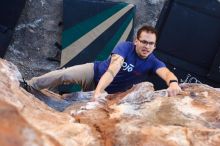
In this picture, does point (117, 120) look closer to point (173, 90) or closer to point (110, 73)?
point (173, 90)

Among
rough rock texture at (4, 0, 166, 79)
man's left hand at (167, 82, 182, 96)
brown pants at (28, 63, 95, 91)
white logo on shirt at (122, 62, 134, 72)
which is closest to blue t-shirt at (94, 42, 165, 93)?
white logo on shirt at (122, 62, 134, 72)

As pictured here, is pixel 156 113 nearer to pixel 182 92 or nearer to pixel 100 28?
pixel 182 92

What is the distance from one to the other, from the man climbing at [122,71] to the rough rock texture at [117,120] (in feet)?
0.62

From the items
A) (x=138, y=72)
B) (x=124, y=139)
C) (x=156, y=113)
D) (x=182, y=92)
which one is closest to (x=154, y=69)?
(x=138, y=72)

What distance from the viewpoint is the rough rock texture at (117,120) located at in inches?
77.4

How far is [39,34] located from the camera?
17.9 ft

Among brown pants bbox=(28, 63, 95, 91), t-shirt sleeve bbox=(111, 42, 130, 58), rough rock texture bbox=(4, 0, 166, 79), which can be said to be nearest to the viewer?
t-shirt sleeve bbox=(111, 42, 130, 58)

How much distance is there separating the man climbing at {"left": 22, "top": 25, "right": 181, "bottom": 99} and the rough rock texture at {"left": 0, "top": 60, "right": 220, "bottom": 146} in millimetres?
187

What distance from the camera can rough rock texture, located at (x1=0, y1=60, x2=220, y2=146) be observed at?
197cm

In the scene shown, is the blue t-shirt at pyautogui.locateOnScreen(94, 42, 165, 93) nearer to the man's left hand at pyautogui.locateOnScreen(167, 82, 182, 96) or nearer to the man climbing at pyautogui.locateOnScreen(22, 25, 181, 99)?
the man climbing at pyautogui.locateOnScreen(22, 25, 181, 99)

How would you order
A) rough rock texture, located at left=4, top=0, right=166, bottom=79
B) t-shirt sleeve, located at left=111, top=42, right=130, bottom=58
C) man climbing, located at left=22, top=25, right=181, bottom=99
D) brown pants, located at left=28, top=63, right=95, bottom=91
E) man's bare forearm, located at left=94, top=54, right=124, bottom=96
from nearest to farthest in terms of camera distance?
man's bare forearm, located at left=94, top=54, right=124, bottom=96 → man climbing, located at left=22, top=25, right=181, bottom=99 → t-shirt sleeve, located at left=111, top=42, right=130, bottom=58 → brown pants, located at left=28, top=63, right=95, bottom=91 → rough rock texture, located at left=4, top=0, right=166, bottom=79

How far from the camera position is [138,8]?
5.48 metres

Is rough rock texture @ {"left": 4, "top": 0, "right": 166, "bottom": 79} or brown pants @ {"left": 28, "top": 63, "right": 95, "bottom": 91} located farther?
rough rock texture @ {"left": 4, "top": 0, "right": 166, "bottom": 79}

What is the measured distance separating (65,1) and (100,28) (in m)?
0.47
